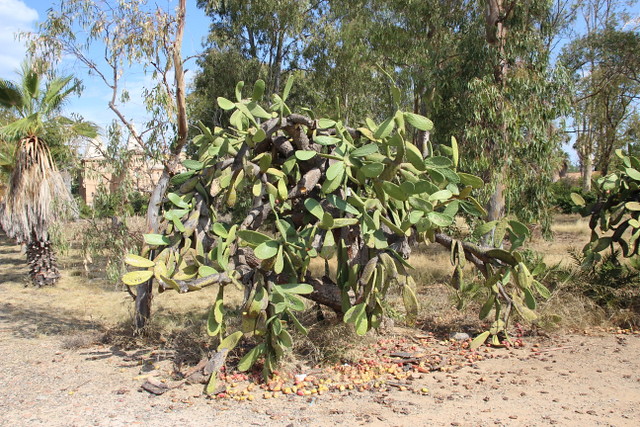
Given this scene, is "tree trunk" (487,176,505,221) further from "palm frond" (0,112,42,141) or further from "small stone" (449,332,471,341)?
"palm frond" (0,112,42,141)

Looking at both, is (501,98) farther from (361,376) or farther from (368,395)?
(368,395)

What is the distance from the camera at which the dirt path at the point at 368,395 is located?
11.7 feet

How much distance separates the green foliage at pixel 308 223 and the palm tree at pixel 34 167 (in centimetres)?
538

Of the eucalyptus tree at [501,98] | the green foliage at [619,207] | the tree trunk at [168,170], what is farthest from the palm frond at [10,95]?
the green foliage at [619,207]

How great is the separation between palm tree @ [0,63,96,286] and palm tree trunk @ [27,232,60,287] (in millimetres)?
19

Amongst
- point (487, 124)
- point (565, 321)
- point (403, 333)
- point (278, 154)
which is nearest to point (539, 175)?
point (487, 124)

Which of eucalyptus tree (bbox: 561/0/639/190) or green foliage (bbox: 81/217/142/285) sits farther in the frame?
eucalyptus tree (bbox: 561/0/639/190)

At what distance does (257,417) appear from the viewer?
3.64 m

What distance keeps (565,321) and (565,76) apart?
4.59 m

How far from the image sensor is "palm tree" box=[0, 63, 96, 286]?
9.16 metres

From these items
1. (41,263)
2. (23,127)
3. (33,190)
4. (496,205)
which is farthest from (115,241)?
(496,205)

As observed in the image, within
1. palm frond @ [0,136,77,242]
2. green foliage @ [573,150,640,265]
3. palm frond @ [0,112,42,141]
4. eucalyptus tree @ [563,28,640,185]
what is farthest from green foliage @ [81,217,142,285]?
eucalyptus tree @ [563,28,640,185]

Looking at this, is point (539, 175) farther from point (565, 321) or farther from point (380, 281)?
point (380, 281)

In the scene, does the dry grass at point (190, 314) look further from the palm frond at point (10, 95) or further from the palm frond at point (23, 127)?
the palm frond at point (10, 95)
